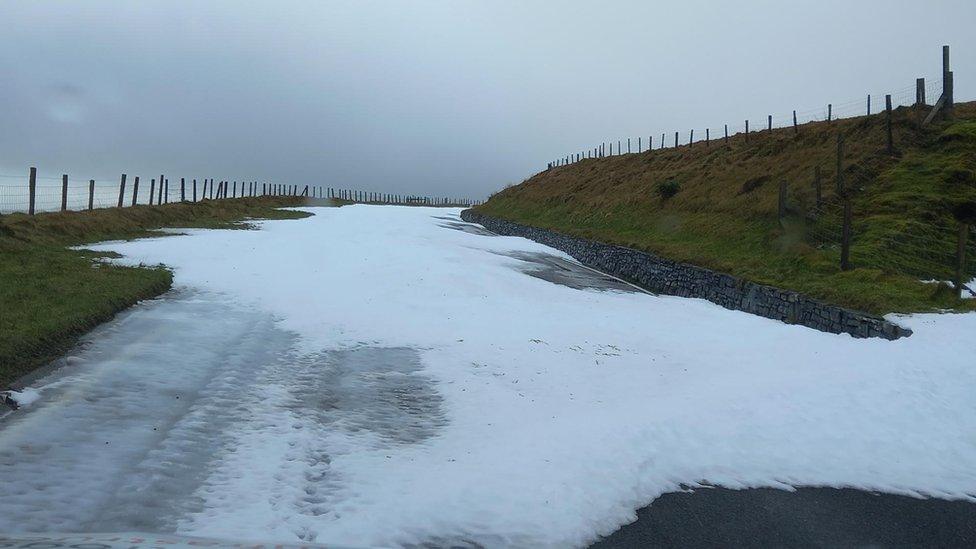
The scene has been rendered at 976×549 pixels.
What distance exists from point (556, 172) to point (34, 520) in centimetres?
6623

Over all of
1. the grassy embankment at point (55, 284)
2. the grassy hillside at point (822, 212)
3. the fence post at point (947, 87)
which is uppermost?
the fence post at point (947, 87)

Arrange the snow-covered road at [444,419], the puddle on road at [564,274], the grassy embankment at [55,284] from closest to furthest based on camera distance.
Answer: the snow-covered road at [444,419] < the grassy embankment at [55,284] < the puddle on road at [564,274]

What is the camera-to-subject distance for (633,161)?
53.0 metres

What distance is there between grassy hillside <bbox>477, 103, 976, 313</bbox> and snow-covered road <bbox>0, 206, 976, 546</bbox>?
3.90 m

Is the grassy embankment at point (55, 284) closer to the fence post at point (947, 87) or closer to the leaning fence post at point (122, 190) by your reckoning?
the leaning fence post at point (122, 190)

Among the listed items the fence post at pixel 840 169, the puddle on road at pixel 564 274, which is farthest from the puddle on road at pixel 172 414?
the fence post at pixel 840 169

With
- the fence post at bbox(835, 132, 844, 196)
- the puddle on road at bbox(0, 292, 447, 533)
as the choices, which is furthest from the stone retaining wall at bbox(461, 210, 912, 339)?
the puddle on road at bbox(0, 292, 447, 533)

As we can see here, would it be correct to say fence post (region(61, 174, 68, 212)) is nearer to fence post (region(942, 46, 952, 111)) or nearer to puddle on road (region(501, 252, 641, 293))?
puddle on road (region(501, 252, 641, 293))

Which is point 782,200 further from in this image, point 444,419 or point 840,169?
point 444,419

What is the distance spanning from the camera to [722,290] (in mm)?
19844

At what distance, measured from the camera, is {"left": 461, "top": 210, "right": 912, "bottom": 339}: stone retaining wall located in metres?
14.0

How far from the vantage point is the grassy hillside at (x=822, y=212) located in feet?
57.7

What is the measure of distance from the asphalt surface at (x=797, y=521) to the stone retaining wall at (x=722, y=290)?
24.1 feet

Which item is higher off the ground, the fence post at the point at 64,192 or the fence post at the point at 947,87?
the fence post at the point at 947,87
